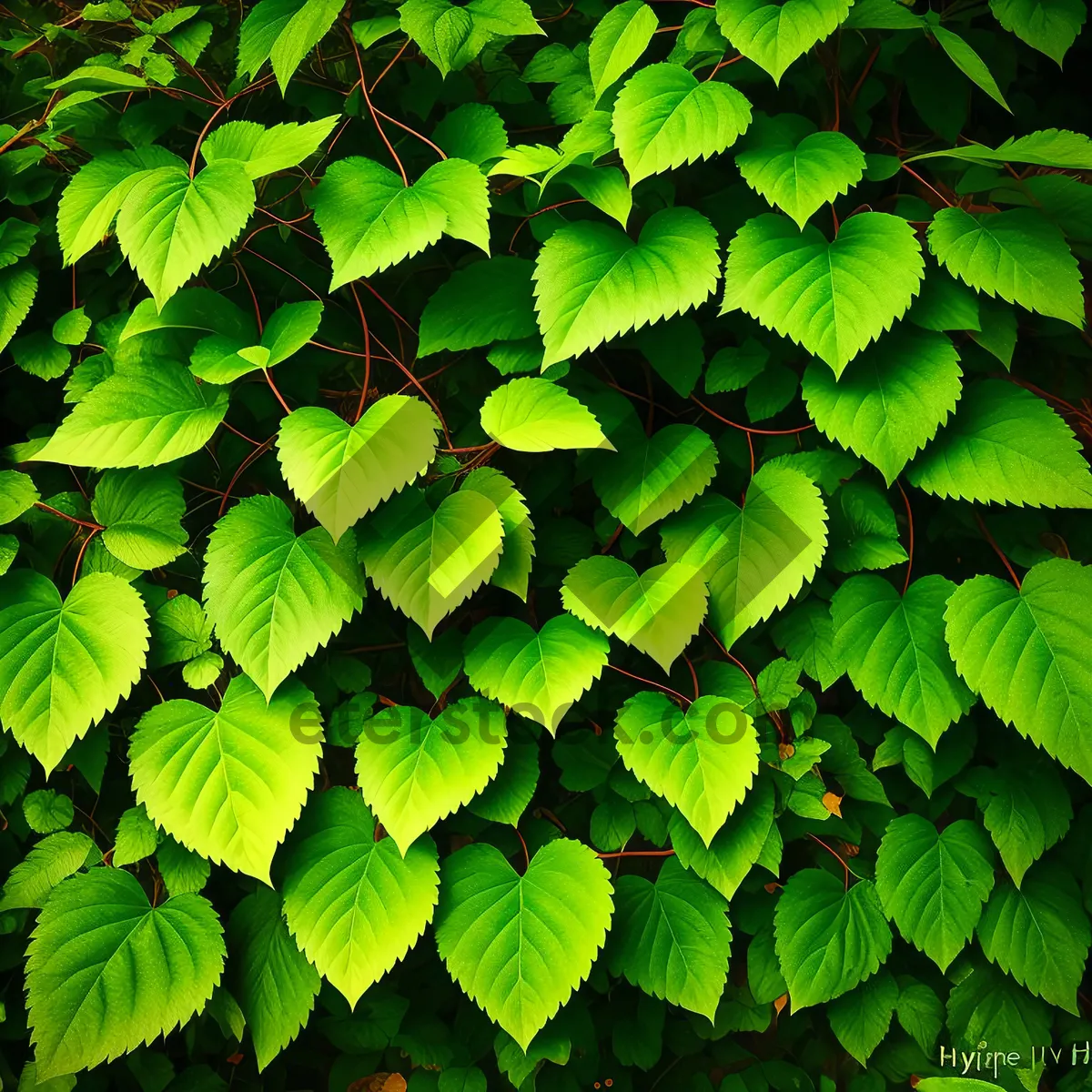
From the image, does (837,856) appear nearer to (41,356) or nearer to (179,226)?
(179,226)

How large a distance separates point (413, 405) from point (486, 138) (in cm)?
40

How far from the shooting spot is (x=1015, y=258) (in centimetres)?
113

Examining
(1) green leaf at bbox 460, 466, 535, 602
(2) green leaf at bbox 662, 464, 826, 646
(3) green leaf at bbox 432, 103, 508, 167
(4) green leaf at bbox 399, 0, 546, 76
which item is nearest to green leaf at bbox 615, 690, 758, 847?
(2) green leaf at bbox 662, 464, 826, 646

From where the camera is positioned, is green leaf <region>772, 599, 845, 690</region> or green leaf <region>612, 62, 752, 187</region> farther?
green leaf <region>772, 599, 845, 690</region>

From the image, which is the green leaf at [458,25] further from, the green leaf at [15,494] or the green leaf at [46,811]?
the green leaf at [46,811]

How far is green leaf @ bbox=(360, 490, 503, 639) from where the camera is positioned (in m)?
1.07

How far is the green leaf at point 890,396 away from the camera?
112cm

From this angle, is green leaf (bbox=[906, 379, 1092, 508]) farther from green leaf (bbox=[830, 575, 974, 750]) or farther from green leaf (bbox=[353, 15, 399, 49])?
green leaf (bbox=[353, 15, 399, 49])

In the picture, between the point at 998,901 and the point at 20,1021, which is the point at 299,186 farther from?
the point at 998,901

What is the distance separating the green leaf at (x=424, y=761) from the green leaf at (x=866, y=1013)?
64 cm

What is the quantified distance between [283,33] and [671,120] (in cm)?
53

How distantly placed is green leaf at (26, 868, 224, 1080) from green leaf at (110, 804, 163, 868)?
44 millimetres

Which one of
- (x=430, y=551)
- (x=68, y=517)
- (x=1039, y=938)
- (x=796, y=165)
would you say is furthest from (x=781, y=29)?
(x=1039, y=938)

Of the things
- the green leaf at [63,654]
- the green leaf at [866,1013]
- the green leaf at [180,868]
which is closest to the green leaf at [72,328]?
the green leaf at [63,654]
